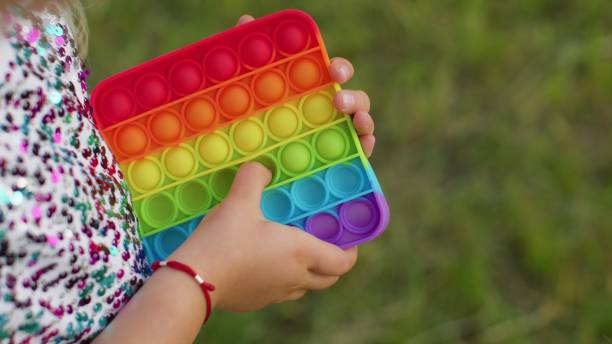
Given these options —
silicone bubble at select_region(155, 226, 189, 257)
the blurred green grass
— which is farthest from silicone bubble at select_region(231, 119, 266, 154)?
the blurred green grass

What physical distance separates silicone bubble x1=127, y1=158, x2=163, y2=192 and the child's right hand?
0.28 feet

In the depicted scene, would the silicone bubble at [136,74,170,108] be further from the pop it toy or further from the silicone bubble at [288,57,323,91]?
the silicone bubble at [288,57,323,91]

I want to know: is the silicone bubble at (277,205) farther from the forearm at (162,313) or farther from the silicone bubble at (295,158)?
the forearm at (162,313)

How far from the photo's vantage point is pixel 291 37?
2.45ft

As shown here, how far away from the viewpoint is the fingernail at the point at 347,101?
2.37ft

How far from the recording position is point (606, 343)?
107 cm

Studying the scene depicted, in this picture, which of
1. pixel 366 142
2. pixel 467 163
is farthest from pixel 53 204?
pixel 467 163

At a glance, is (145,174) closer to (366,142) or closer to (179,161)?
(179,161)

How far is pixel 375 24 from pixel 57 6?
0.82m

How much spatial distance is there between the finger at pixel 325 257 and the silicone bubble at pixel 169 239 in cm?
13

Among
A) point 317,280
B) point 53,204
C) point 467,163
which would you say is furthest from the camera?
point 467,163

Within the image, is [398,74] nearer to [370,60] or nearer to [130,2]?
[370,60]

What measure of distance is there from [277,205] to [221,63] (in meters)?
0.16

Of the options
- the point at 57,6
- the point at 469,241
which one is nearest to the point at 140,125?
the point at 57,6
